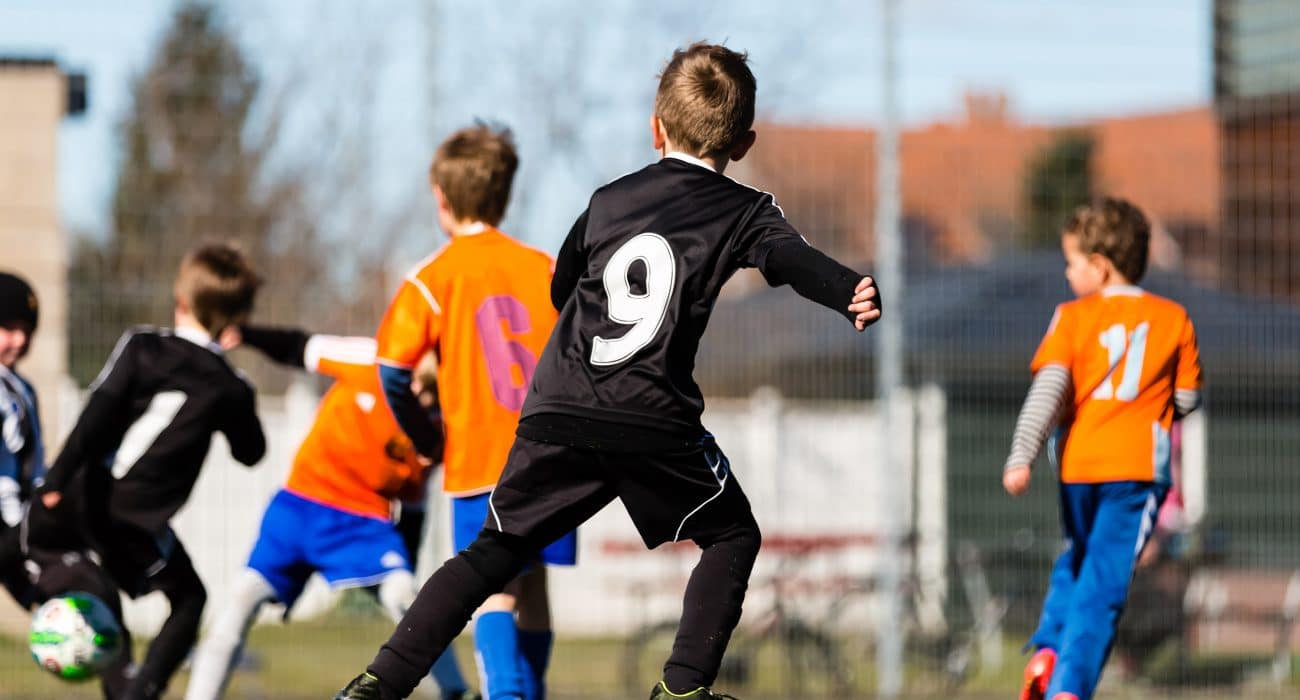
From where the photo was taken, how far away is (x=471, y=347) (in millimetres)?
5594

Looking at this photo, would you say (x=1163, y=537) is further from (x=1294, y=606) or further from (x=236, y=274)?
(x=236, y=274)

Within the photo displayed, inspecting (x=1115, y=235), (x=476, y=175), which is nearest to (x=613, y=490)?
(x=476, y=175)

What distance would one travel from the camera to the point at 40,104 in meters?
9.73

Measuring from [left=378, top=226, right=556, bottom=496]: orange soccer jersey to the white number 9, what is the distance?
99 centimetres

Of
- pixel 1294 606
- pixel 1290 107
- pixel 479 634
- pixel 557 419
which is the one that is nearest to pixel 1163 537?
pixel 1294 606

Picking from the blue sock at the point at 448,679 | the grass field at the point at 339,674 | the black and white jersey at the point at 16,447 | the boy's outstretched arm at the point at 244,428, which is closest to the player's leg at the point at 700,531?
the blue sock at the point at 448,679

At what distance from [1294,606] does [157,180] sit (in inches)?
287

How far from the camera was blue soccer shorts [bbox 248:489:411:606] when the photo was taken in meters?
6.28

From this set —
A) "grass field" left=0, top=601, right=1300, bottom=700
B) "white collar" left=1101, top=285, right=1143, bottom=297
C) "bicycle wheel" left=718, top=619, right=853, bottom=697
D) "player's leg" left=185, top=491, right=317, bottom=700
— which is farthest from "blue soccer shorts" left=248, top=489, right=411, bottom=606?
"bicycle wheel" left=718, top=619, right=853, bottom=697

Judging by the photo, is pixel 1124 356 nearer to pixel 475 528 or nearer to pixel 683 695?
pixel 475 528

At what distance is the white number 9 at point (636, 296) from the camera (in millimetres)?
4512

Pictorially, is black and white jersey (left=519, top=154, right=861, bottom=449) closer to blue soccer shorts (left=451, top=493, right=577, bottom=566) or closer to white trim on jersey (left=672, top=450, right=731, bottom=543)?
white trim on jersey (left=672, top=450, right=731, bottom=543)

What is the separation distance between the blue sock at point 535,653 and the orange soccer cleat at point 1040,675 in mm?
1590

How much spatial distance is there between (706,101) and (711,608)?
126 cm
